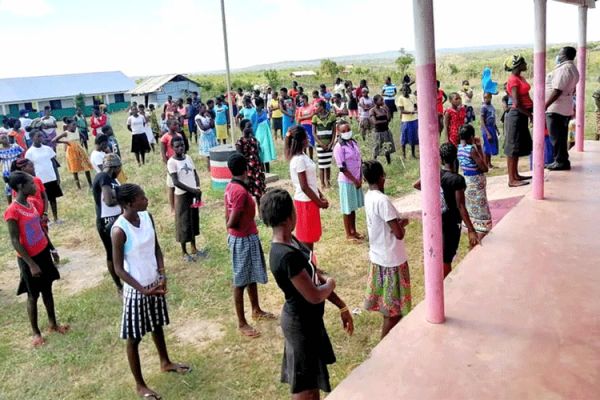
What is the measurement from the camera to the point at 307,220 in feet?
16.7

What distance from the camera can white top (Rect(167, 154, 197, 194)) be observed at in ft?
19.7

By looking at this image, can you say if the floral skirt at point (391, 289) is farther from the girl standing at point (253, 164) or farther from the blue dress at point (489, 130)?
the blue dress at point (489, 130)

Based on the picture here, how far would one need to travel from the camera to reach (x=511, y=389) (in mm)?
2373

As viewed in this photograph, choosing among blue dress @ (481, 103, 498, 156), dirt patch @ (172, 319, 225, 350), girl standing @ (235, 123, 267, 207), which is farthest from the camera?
blue dress @ (481, 103, 498, 156)

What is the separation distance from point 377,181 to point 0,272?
5.47m

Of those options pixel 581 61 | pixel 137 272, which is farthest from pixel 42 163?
pixel 581 61

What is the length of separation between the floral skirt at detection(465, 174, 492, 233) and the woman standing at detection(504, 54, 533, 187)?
4.83ft

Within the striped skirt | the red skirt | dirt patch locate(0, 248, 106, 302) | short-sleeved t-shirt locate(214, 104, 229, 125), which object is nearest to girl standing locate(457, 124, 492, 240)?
the red skirt

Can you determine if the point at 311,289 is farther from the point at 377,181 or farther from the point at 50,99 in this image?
the point at 50,99

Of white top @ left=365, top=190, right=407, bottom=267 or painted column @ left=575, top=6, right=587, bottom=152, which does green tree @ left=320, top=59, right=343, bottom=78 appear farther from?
white top @ left=365, top=190, right=407, bottom=267

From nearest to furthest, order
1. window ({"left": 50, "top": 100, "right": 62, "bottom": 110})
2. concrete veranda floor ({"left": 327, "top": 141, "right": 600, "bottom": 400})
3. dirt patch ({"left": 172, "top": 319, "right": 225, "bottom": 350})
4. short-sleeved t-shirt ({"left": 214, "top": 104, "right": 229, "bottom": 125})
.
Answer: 1. concrete veranda floor ({"left": 327, "top": 141, "right": 600, "bottom": 400})
2. dirt patch ({"left": 172, "top": 319, "right": 225, "bottom": 350})
3. short-sleeved t-shirt ({"left": 214, "top": 104, "right": 229, "bottom": 125})
4. window ({"left": 50, "top": 100, "right": 62, "bottom": 110})

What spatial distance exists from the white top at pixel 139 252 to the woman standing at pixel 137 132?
9667mm

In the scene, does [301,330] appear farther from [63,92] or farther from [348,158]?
[63,92]

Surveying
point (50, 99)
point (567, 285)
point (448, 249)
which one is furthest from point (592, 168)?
point (50, 99)
